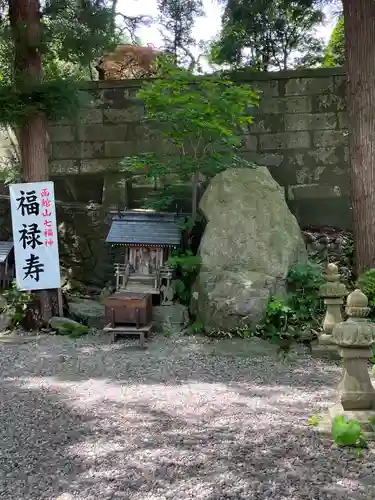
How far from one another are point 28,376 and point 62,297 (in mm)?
2192

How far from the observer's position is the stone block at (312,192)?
859 centimetres

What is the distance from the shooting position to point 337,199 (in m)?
8.60

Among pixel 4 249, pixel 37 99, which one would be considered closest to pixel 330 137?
pixel 37 99

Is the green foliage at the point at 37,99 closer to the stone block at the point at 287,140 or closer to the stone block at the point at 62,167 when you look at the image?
the stone block at the point at 62,167

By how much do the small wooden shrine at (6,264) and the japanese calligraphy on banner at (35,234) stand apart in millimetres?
632

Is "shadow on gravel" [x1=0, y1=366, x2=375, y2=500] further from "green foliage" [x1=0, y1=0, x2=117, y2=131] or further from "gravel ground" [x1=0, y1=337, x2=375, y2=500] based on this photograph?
"green foliage" [x1=0, y1=0, x2=117, y2=131]

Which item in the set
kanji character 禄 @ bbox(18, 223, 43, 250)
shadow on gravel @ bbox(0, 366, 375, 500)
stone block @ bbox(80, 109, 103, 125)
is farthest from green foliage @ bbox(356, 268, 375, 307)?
stone block @ bbox(80, 109, 103, 125)

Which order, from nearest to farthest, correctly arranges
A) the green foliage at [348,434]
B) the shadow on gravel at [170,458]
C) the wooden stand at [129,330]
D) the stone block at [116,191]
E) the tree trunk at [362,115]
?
the shadow on gravel at [170,458] → the green foliage at [348,434] → the wooden stand at [129,330] → the tree trunk at [362,115] → the stone block at [116,191]

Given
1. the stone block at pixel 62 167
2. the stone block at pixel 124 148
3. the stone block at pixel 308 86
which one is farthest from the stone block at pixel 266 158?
the stone block at pixel 62 167

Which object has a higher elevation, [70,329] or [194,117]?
[194,117]

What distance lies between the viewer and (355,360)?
342 centimetres

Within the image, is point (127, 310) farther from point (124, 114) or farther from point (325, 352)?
point (124, 114)

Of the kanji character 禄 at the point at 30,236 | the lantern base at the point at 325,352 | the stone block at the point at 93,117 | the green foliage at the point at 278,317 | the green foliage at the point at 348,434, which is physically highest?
the stone block at the point at 93,117

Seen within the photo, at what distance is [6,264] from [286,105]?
16.3ft
